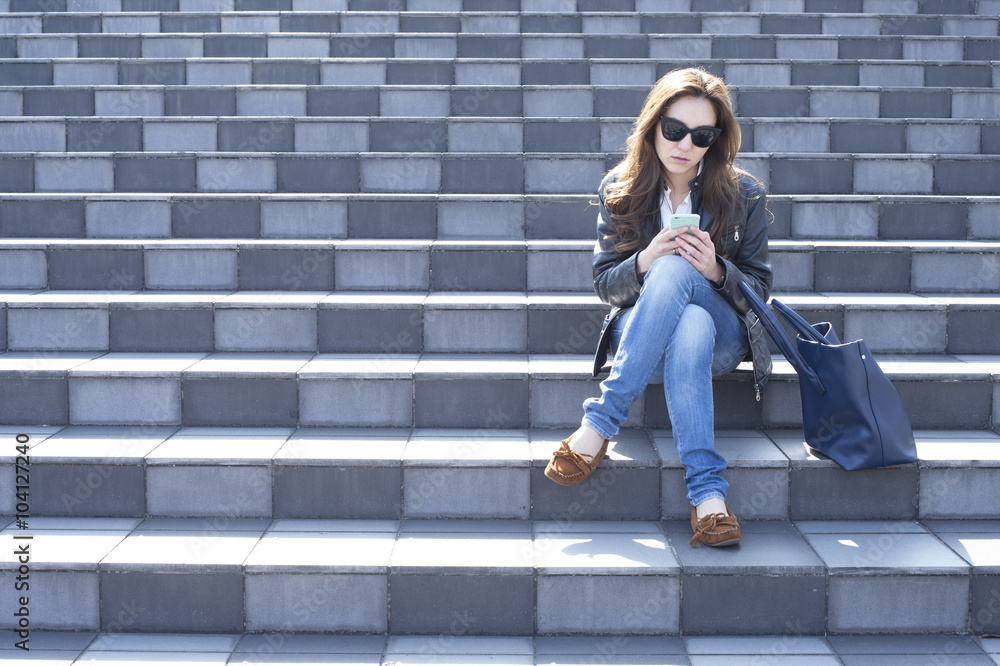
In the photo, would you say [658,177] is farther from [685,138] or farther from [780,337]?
[780,337]

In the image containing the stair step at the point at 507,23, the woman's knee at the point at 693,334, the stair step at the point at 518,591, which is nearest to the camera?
the stair step at the point at 518,591

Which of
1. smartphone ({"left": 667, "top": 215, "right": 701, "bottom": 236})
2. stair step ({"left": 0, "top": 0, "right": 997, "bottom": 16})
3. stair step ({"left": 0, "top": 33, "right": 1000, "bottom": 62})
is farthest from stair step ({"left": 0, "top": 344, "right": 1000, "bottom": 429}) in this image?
stair step ({"left": 0, "top": 0, "right": 997, "bottom": 16})

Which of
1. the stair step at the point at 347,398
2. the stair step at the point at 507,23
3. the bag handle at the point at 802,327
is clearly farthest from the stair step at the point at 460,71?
the bag handle at the point at 802,327

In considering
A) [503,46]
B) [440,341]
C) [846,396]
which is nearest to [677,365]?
[846,396]

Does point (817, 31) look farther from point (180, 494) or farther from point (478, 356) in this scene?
point (180, 494)

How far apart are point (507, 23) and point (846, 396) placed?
4171mm

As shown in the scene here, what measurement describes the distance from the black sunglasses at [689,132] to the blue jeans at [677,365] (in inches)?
16.0

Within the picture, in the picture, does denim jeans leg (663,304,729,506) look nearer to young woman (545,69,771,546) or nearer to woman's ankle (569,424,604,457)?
young woman (545,69,771,546)

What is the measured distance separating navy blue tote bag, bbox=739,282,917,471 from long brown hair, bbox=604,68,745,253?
0.35 meters

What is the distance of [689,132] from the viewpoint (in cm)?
265

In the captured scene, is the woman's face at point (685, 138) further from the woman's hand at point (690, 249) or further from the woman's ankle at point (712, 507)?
the woman's ankle at point (712, 507)

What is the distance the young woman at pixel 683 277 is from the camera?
2484mm

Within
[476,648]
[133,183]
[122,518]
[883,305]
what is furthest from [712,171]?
[133,183]

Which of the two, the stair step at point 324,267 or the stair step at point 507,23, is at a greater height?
the stair step at point 507,23
